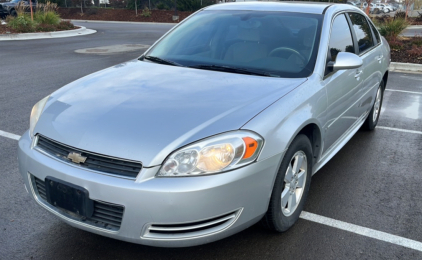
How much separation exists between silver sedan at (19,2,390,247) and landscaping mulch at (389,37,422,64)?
924cm

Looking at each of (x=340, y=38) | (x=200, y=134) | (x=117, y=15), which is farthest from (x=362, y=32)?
(x=117, y=15)

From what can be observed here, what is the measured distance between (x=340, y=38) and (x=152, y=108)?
Result: 221 centimetres

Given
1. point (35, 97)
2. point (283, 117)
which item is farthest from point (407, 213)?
point (35, 97)

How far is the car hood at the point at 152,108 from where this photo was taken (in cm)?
250

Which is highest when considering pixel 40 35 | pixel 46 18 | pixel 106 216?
pixel 46 18

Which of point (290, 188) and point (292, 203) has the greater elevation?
point (290, 188)

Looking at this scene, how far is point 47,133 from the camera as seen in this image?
2.77 m

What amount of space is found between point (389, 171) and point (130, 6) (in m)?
35.3

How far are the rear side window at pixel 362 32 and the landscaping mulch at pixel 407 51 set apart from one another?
7690 millimetres

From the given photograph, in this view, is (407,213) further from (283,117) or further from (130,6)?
(130,6)

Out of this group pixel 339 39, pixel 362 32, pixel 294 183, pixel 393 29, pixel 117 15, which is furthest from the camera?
pixel 117 15

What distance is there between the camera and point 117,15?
35000 mm

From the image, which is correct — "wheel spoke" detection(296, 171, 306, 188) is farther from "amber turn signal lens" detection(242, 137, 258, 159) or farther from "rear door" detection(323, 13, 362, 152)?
"amber turn signal lens" detection(242, 137, 258, 159)

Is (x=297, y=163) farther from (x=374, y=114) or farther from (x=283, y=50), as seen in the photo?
(x=374, y=114)
